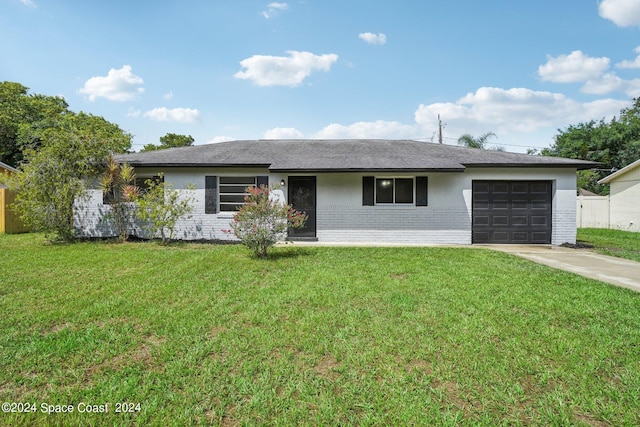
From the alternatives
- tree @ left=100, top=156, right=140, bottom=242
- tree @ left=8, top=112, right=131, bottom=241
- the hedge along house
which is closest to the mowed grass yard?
tree @ left=8, top=112, right=131, bottom=241

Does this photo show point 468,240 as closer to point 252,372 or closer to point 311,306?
point 311,306

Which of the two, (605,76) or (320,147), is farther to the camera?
(605,76)

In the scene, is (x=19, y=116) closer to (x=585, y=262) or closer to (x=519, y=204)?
(x=519, y=204)

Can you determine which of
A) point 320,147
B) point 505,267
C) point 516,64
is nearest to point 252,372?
point 505,267

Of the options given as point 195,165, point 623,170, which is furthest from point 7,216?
point 623,170

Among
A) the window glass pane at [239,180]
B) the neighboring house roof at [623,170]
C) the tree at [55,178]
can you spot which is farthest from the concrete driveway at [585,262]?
the tree at [55,178]

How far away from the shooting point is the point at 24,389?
2516mm

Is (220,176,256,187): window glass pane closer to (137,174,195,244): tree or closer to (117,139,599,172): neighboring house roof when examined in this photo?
(117,139,599,172): neighboring house roof

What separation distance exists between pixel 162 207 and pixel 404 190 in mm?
8260

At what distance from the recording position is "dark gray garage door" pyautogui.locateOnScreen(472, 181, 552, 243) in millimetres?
10555

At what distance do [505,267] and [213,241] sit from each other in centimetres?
885

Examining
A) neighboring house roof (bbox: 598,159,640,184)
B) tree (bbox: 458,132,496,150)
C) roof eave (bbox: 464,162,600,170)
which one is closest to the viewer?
roof eave (bbox: 464,162,600,170)

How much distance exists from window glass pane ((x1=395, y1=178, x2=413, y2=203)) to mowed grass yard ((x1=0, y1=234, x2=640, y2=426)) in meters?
5.14

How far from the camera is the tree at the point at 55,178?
9.28 metres
